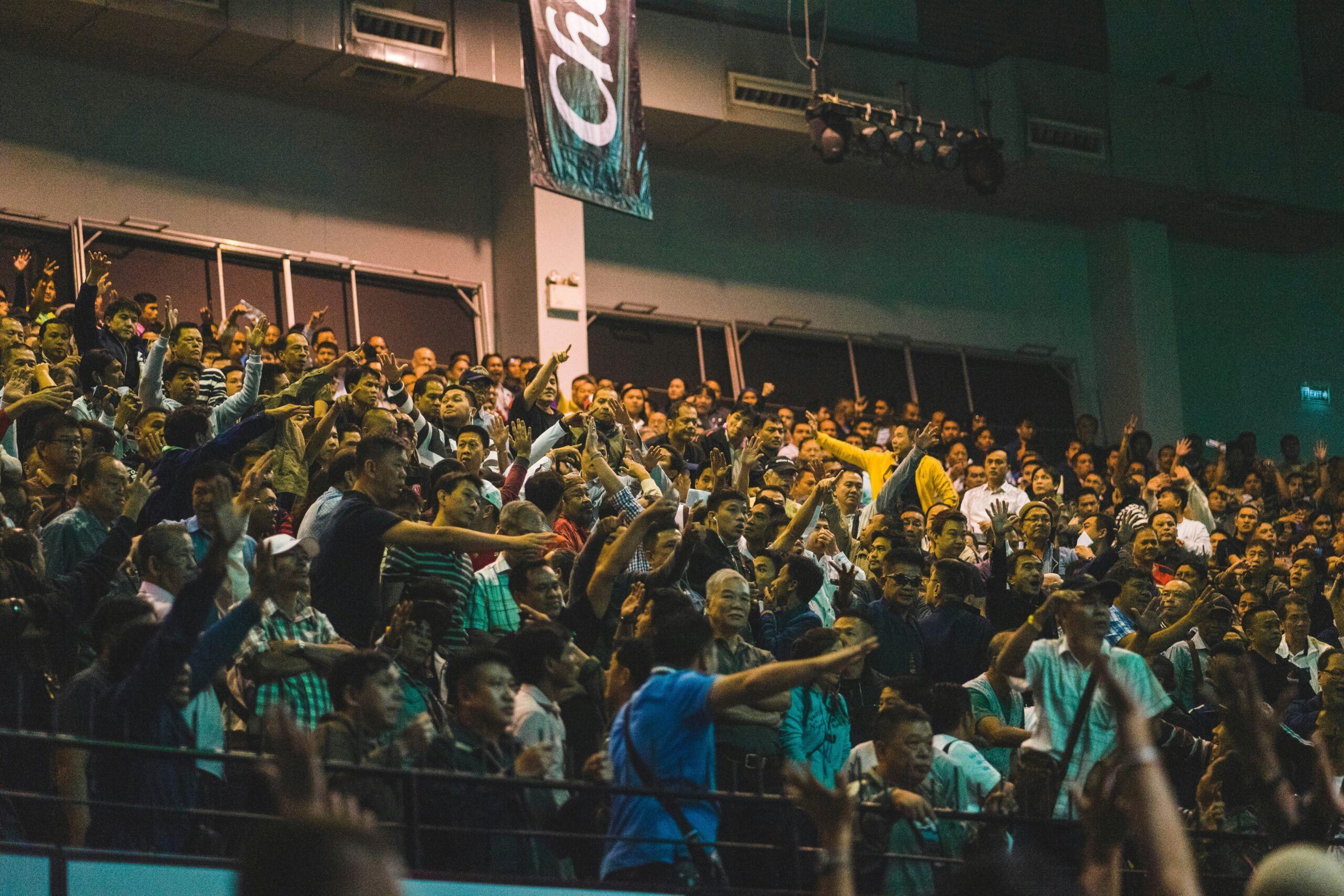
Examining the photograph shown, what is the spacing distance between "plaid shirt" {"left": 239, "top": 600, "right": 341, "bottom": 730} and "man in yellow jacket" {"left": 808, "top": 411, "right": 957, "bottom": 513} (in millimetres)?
5396

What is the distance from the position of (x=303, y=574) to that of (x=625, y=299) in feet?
38.0

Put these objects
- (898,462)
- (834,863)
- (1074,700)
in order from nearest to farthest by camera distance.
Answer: (834,863), (1074,700), (898,462)

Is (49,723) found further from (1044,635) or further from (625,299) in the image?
(625,299)

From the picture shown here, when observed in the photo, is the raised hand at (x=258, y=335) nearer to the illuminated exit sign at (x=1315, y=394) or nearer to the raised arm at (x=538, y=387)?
the raised arm at (x=538, y=387)

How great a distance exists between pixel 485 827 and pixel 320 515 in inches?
78.8

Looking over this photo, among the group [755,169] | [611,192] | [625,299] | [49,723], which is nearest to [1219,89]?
[755,169]

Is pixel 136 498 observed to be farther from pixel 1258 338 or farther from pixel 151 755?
pixel 1258 338

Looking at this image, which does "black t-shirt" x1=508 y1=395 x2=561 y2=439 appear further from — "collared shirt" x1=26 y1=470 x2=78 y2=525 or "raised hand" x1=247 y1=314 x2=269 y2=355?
"collared shirt" x1=26 y1=470 x2=78 y2=525

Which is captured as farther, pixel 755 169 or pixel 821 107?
pixel 755 169

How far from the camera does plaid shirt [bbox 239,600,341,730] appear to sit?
516 cm

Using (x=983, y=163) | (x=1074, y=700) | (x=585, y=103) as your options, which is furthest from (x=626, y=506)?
(x=983, y=163)

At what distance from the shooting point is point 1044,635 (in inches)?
328

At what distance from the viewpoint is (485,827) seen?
4.69 m

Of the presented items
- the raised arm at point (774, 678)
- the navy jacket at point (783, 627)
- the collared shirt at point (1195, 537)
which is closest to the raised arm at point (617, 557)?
the navy jacket at point (783, 627)
